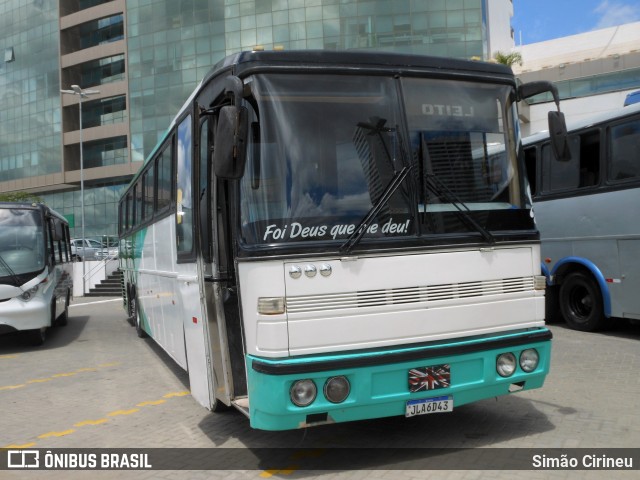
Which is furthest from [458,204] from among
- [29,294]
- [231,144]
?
[29,294]

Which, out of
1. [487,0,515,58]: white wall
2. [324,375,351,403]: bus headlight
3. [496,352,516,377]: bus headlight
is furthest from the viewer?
[487,0,515,58]: white wall

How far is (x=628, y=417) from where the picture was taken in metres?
5.56

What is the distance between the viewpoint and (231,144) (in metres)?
4.12

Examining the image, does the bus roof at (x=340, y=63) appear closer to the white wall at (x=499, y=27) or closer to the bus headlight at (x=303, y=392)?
the bus headlight at (x=303, y=392)

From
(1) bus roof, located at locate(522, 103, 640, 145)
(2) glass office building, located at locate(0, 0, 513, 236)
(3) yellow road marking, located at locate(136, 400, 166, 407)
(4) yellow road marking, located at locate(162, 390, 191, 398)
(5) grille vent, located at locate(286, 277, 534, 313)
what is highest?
(2) glass office building, located at locate(0, 0, 513, 236)

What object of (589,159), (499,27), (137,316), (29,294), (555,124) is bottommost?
(137,316)

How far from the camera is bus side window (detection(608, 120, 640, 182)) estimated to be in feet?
29.3

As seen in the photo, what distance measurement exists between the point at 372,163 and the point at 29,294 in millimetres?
8543

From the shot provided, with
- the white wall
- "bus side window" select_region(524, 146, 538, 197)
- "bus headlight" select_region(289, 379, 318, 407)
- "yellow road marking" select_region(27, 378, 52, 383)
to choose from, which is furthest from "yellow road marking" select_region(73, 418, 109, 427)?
the white wall

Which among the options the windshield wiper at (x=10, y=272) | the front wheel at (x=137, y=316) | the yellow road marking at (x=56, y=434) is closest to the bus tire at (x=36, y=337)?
the windshield wiper at (x=10, y=272)

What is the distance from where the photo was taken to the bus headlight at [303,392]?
4176 mm

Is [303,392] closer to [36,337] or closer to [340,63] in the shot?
[340,63]

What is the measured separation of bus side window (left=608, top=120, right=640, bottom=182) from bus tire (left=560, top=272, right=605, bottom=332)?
72.8 inches

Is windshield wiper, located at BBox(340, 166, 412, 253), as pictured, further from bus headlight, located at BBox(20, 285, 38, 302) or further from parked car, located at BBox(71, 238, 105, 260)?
parked car, located at BBox(71, 238, 105, 260)
